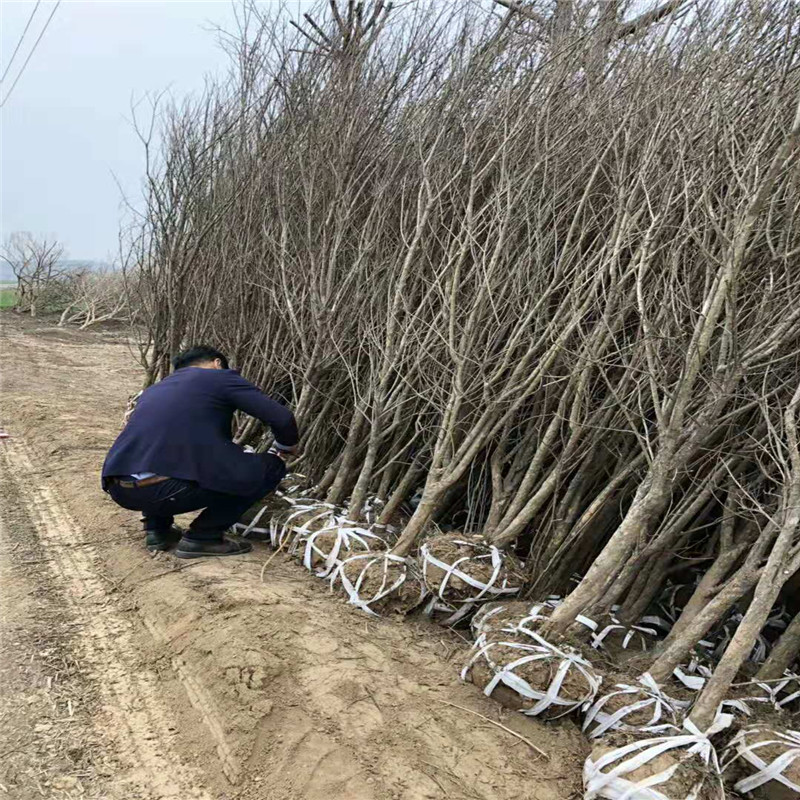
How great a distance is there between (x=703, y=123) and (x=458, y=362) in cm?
160

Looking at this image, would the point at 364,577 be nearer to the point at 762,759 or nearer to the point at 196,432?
the point at 196,432

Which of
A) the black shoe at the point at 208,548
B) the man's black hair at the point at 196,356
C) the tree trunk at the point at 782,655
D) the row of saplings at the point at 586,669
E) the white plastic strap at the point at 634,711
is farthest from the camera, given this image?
the man's black hair at the point at 196,356

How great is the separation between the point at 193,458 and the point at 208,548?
0.54 meters

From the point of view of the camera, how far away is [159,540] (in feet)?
11.8

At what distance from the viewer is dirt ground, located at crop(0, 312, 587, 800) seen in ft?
6.91

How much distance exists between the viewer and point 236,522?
385 centimetres

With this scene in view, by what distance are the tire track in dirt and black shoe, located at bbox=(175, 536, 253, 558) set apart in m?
0.42

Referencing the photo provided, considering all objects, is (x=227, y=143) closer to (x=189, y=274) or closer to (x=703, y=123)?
(x=189, y=274)

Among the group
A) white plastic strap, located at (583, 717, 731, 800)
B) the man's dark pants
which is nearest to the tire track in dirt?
the man's dark pants

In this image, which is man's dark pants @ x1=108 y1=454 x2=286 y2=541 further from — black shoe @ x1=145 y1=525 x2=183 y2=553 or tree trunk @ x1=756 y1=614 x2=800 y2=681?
tree trunk @ x1=756 y1=614 x2=800 y2=681

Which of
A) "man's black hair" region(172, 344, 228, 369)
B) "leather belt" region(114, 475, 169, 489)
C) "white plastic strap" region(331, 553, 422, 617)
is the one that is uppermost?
"man's black hair" region(172, 344, 228, 369)

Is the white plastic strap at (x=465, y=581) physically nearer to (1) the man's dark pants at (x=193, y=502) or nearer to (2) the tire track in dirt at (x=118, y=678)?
(1) the man's dark pants at (x=193, y=502)

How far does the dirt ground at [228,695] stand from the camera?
211 cm

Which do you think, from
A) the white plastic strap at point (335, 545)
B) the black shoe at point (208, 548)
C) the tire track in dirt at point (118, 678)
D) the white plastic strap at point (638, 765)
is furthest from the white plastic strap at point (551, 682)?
the black shoe at point (208, 548)
